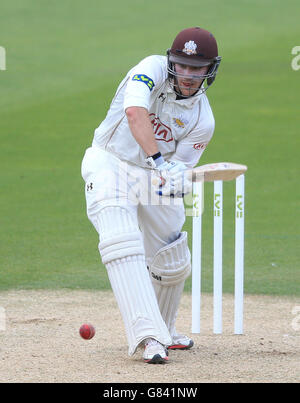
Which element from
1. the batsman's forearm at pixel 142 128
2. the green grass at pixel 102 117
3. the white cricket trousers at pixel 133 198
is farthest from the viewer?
the green grass at pixel 102 117

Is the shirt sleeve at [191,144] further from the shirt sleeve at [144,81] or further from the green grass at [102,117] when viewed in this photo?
the green grass at [102,117]

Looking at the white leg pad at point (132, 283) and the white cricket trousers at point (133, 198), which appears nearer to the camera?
the white leg pad at point (132, 283)

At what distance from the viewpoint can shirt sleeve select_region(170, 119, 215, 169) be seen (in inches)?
177

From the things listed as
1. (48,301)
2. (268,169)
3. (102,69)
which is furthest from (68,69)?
(48,301)

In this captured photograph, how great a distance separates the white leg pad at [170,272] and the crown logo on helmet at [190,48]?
1025mm

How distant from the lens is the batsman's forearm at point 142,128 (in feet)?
13.3

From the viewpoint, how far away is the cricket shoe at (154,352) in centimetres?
414

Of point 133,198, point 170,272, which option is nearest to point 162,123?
point 133,198

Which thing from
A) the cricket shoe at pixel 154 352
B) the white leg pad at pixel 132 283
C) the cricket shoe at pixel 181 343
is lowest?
the cricket shoe at pixel 181 343

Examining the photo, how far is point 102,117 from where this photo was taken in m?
15.4

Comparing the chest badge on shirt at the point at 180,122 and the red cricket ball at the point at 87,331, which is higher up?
the chest badge on shirt at the point at 180,122

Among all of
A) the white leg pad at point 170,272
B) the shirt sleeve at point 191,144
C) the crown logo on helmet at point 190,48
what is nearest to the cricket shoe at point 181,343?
the white leg pad at point 170,272

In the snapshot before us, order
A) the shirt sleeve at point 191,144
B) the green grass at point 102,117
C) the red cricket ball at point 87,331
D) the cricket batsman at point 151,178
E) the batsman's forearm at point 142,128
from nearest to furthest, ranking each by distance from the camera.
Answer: the batsman's forearm at point 142,128 → the cricket batsman at point 151,178 → the shirt sleeve at point 191,144 → the red cricket ball at point 87,331 → the green grass at point 102,117

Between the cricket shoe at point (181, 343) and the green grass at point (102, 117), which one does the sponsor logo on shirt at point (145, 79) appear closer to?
the cricket shoe at point (181, 343)
